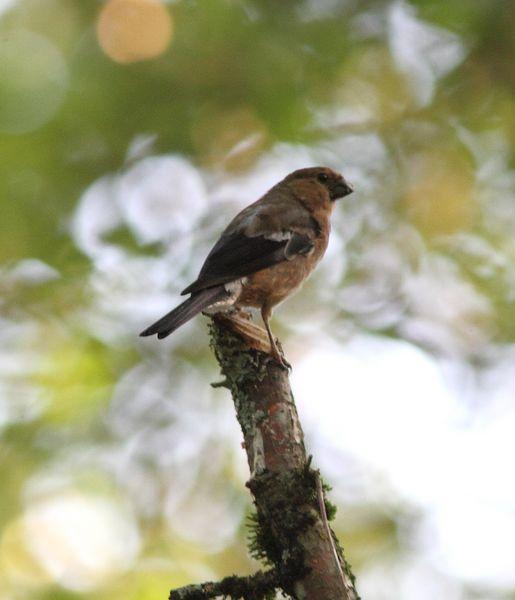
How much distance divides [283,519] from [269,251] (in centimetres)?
285

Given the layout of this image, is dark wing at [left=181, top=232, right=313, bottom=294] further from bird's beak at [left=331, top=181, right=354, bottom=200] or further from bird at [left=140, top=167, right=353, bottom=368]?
bird's beak at [left=331, top=181, right=354, bottom=200]

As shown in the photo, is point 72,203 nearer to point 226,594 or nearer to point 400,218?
point 400,218

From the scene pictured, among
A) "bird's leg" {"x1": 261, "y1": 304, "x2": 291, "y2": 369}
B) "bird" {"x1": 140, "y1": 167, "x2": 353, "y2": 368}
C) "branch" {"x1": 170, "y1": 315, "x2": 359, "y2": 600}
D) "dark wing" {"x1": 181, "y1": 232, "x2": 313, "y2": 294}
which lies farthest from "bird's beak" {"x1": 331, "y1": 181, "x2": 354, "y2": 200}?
"branch" {"x1": 170, "y1": 315, "x2": 359, "y2": 600}

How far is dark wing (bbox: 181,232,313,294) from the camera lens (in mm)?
5380

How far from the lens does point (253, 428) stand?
12.2 ft

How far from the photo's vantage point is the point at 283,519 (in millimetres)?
3271

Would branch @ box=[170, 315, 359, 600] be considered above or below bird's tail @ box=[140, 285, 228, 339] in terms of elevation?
below

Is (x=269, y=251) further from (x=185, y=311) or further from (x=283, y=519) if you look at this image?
(x=283, y=519)

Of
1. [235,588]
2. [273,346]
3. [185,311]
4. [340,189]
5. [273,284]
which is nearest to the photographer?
[235,588]

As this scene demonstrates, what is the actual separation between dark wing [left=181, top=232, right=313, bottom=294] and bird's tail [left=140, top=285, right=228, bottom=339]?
6 cm

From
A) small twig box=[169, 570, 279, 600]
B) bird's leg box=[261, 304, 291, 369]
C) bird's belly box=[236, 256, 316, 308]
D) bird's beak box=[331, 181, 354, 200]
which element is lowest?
small twig box=[169, 570, 279, 600]

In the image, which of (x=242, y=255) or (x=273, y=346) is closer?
(x=273, y=346)


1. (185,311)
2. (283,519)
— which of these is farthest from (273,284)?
(283,519)

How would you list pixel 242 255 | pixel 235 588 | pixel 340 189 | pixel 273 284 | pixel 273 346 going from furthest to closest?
pixel 340 189 → pixel 273 284 → pixel 242 255 → pixel 273 346 → pixel 235 588
